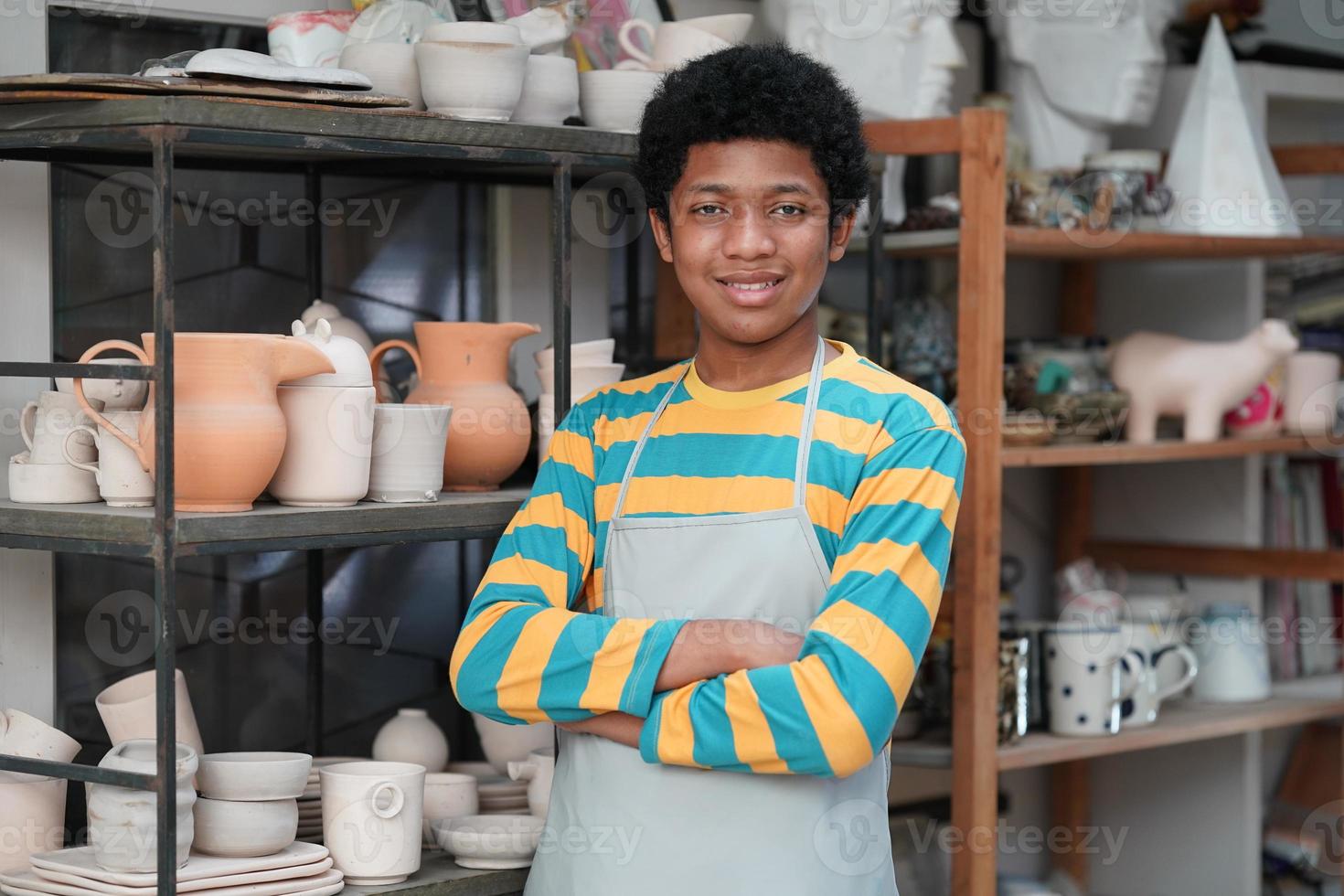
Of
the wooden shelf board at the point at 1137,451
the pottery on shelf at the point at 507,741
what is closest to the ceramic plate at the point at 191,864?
the pottery on shelf at the point at 507,741

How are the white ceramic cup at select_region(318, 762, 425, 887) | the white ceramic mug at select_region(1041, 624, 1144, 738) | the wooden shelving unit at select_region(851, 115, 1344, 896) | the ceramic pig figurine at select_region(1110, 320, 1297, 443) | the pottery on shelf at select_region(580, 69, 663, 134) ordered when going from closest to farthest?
the white ceramic cup at select_region(318, 762, 425, 887)
the pottery on shelf at select_region(580, 69, 663, 134)
the wooden shelving unit at select_region(851, 115, 1344, 896)
the white ceramic mug at select_region(1041, 624, 1144, 738)
the ceramic pig figurine at select_region(1110, 320, 1297, 443)

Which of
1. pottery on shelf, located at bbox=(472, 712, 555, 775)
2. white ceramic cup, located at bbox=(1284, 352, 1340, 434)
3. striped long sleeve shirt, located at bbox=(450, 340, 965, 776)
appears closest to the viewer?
striped long sleeve shirt, located at bbox=(450, 340, 965, 776)

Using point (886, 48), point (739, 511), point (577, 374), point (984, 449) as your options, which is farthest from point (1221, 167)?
point (739, 511)

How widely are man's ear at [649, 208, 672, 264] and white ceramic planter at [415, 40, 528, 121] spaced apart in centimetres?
28

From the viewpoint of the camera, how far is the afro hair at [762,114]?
5.35 feet

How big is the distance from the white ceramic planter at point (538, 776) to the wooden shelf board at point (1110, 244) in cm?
100

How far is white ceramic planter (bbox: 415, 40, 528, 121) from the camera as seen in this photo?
6.28 ft

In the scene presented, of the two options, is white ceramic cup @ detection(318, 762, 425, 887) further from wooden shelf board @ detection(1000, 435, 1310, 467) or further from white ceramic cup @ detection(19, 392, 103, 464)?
wooden shelf board @ detection(1000, 435, 1310, 467)

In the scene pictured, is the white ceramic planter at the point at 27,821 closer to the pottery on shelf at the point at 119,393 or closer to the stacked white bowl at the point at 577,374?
the pottery on shelf at the point at 119,393

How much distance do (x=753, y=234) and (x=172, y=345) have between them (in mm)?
600

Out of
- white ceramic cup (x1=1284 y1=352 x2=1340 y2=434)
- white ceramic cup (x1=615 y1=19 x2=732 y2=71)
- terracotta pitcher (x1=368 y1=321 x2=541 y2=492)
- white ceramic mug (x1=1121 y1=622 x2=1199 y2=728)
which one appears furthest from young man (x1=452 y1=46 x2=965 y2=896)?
white ceramic cup (x1=1284 y1=352 x2=1340 y2=434)

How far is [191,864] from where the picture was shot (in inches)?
69.4

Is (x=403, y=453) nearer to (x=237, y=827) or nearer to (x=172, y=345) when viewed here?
(x=172, y=345)

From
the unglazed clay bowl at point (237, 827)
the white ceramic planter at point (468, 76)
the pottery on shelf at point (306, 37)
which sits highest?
the pottery on shelf at point (306, 37)
